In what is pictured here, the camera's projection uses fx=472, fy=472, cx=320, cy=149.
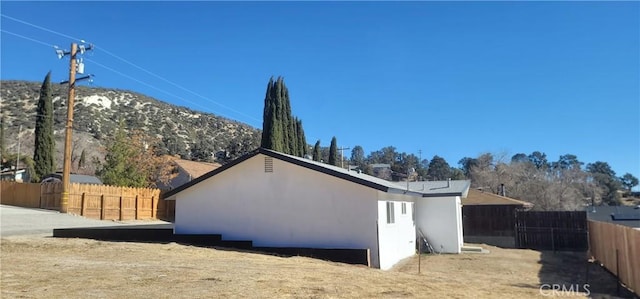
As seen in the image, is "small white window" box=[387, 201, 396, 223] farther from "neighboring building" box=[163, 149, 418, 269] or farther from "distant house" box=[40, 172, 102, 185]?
"distant house" box=[40, 172, 102, 185]

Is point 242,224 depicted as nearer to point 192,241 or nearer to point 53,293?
point 192,241

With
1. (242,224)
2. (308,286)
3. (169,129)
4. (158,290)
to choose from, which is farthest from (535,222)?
(169,129)

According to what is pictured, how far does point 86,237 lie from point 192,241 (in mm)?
3961

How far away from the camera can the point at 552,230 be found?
25.7 meters

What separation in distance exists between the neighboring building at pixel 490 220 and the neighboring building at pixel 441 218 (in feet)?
16.5

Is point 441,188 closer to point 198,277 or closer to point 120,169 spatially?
point 198,277

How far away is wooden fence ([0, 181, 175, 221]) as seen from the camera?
28391 mm

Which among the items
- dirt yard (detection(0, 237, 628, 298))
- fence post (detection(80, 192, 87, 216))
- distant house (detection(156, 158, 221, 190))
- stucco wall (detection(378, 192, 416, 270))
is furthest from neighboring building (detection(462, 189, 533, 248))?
distant house (detection(156, 158, 221, 190))

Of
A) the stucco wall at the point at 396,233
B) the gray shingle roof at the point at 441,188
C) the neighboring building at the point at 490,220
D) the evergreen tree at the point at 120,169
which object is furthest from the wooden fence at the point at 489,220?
the evergreen tree at the point at 120,169

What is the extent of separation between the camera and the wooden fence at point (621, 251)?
12133mm

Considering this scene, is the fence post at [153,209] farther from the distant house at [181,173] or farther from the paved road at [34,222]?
the distant house at [181,173]

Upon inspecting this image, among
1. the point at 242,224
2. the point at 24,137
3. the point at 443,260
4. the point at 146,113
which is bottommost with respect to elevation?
the point at 443,260

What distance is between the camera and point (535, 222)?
26328 mm

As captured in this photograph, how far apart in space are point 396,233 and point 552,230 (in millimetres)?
12405
